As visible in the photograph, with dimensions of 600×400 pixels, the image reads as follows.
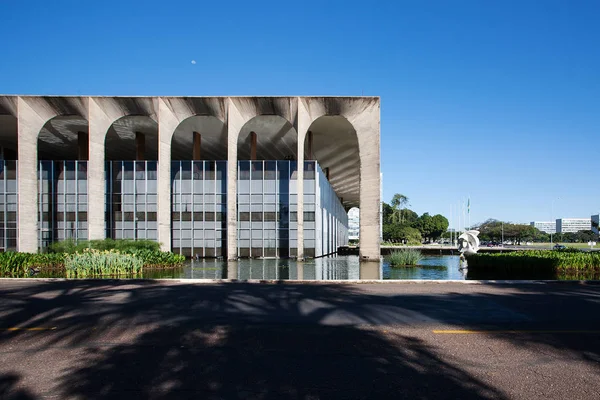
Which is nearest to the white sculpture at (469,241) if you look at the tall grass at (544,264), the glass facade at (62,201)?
the tall grass at (544,264)

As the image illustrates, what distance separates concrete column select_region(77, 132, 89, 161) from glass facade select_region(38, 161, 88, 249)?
214 centimetres

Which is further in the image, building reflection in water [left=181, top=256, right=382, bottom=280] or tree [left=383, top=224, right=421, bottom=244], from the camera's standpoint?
tree [left=383, top=224, right=421, bottom=244]

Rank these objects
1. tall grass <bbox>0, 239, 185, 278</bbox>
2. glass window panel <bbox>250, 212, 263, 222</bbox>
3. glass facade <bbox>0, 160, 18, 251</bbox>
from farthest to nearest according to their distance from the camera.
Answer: glass window panel <bbox>250, 212, 263, 222</bbox>
glass facade <bbox>0, 160, 18, 251</bbox>
tall grass <bbox>0, 239, 185, 278</bbox>

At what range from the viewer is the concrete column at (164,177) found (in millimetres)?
30750

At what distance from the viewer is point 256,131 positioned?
37.1 m

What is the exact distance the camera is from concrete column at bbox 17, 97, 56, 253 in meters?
30.8

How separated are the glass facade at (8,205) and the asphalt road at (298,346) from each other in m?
26.0

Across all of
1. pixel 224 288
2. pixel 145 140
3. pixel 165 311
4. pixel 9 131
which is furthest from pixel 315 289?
pixel 9 131

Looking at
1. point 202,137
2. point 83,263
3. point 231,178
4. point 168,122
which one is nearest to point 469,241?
point 231,178

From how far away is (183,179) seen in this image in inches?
1328

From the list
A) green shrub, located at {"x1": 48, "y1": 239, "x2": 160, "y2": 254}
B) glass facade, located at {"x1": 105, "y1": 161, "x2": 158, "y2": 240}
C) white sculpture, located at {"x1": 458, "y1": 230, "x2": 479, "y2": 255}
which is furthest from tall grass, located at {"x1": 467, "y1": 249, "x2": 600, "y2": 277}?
glass facade, located at {"x1": 105, "y1": 161, "x2": 158, "y2": 240}

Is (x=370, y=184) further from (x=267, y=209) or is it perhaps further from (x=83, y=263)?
(x=83, y=263)

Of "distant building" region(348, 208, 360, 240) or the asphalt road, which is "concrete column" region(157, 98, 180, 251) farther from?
"distant building" region(348, 208, 360, 240)

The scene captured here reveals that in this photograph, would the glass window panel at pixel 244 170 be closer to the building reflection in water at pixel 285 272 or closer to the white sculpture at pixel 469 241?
the building reflection in water at pixel 285 272
